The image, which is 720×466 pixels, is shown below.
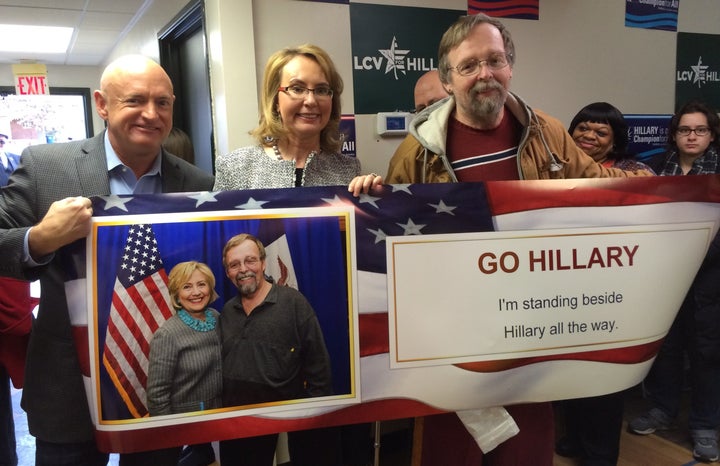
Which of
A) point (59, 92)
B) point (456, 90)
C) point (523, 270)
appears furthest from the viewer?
point (59, 92)

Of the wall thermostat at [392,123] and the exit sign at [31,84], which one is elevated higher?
the exit sign at [31,84]

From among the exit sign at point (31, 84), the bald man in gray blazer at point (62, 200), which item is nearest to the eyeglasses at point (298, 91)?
the bald man in gray blazer at point (62, 200)

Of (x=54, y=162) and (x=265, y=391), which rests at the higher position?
(x=54, y=162)

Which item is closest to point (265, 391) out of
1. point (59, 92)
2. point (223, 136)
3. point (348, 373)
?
point (348, 373)

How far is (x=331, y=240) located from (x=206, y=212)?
0.35 m

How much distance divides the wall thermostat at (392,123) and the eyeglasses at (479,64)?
1.01m

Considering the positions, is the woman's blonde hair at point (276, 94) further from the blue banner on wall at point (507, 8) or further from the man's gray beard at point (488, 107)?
the blue banner on wall at point (507, 8)

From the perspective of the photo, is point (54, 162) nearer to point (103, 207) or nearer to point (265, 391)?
point (103, 207)

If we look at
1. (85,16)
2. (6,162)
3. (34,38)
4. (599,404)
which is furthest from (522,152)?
(34,38)

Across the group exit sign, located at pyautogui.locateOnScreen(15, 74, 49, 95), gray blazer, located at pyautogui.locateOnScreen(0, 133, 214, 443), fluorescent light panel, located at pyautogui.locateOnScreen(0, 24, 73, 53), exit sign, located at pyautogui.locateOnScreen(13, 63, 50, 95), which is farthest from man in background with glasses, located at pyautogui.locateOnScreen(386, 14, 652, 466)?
fluorescent light panel, located at pyautogui.locateOnScreen(0, 24, 73, 53)

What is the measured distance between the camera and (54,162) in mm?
1476

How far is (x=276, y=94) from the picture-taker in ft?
5.83

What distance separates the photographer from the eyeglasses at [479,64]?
178 centimetres

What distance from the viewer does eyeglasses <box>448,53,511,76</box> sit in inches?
70.0
